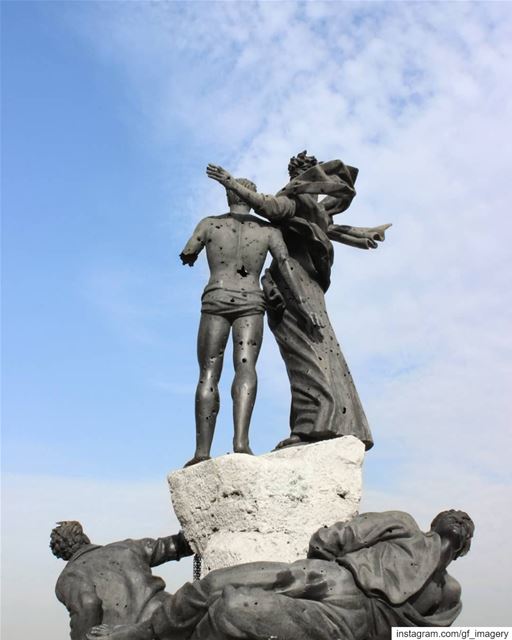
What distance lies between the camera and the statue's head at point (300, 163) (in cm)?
711

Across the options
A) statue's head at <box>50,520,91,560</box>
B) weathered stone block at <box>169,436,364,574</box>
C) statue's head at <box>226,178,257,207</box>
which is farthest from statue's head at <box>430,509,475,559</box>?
statue's head at <box>226,178,257,207</box>

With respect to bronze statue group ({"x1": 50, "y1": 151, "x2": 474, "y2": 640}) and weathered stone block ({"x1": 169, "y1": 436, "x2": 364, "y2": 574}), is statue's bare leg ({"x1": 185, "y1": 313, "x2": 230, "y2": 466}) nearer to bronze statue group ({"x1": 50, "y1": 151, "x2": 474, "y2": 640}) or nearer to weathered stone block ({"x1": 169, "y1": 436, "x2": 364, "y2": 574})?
bronze statue group ({"x1": 50, "y1": 151, "x2": 474, "y2": 640})

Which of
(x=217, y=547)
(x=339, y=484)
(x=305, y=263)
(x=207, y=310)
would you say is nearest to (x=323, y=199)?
(x=305, y=263)

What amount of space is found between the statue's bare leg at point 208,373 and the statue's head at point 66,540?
0.92 m

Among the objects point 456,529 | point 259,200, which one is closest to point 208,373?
point 259,200

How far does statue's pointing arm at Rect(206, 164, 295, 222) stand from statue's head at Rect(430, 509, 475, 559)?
264 cm

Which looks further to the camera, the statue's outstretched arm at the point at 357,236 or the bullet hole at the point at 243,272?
the statue's outstretched arm at the point at 357,236

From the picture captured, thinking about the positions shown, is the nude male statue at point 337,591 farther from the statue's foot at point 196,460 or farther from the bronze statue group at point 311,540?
the statue's foot at point 196,460

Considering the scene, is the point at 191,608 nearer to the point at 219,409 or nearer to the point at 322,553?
the point at 322,553

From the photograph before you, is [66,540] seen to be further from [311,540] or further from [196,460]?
[311,540]

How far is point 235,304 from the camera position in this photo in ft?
20.5

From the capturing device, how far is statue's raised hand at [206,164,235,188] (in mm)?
6383

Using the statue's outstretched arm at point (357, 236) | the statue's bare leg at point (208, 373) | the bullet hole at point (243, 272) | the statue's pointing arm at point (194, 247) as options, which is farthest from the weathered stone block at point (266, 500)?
the statue's outstretched arm at point (357, 236)

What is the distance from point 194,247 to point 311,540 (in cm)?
243
